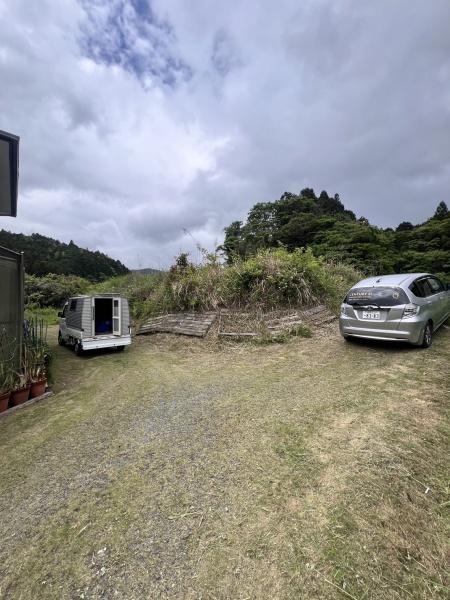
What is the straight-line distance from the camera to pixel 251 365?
6113 millimetres

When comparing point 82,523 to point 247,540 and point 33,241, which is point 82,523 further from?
point 33,241

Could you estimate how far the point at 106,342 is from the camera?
25.7 ft

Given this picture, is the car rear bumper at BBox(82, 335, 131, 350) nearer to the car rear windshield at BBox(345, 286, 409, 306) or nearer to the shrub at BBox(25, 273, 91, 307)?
the car rear windshield at BBox(345, 286, 409, 306)

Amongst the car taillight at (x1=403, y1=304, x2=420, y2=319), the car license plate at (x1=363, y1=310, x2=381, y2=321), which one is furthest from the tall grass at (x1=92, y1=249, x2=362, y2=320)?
the car taillight at (x1=403, y1=304, x2=420, y2=319)

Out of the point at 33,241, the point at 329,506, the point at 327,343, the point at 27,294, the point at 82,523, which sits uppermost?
the point at 33,241

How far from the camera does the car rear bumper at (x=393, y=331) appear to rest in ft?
18.1

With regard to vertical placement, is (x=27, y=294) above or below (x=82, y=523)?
above

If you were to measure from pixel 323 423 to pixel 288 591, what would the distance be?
1912 millimetres

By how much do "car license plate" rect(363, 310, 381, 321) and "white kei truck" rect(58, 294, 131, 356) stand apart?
5.98 m

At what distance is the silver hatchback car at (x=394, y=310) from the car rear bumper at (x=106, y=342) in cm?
565

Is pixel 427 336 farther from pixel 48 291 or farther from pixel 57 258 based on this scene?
pixel 57 258

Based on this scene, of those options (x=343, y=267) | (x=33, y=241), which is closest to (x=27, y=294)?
(x=33, y=241)

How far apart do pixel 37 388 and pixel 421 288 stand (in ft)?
24.7

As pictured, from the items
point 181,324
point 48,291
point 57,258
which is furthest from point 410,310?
point 57,258
